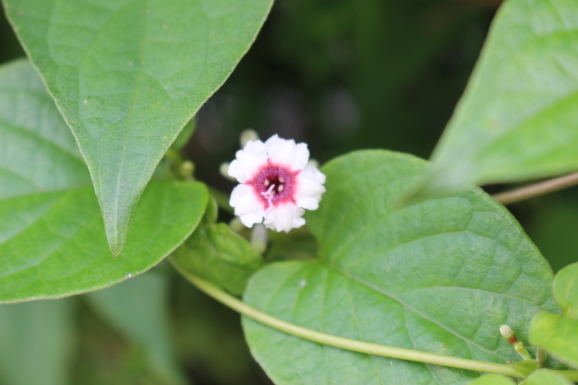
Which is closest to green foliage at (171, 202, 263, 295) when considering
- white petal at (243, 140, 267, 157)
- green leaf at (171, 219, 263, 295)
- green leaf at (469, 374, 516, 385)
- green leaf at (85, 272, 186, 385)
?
green leaf at (171, 219, 263, 295)

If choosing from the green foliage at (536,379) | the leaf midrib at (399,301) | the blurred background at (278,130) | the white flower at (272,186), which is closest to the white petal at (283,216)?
the white flower at (272,186)

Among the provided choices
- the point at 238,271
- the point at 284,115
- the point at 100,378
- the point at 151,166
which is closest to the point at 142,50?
the point at 151,166

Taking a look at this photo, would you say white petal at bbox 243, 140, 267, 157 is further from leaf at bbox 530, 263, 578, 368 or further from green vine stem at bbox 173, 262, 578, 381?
leaf at bbox 530, 263, 578, 368

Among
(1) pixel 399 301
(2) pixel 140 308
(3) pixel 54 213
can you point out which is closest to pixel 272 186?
(1) pixel 399 301

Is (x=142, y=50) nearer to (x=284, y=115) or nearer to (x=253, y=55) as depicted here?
(x=253, y=55)

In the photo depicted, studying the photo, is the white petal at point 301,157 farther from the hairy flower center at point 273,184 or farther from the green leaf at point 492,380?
the green leaf at point 492,380

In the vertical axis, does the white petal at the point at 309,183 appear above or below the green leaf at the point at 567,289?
below

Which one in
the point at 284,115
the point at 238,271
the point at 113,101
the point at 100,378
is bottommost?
the point at 100,378
